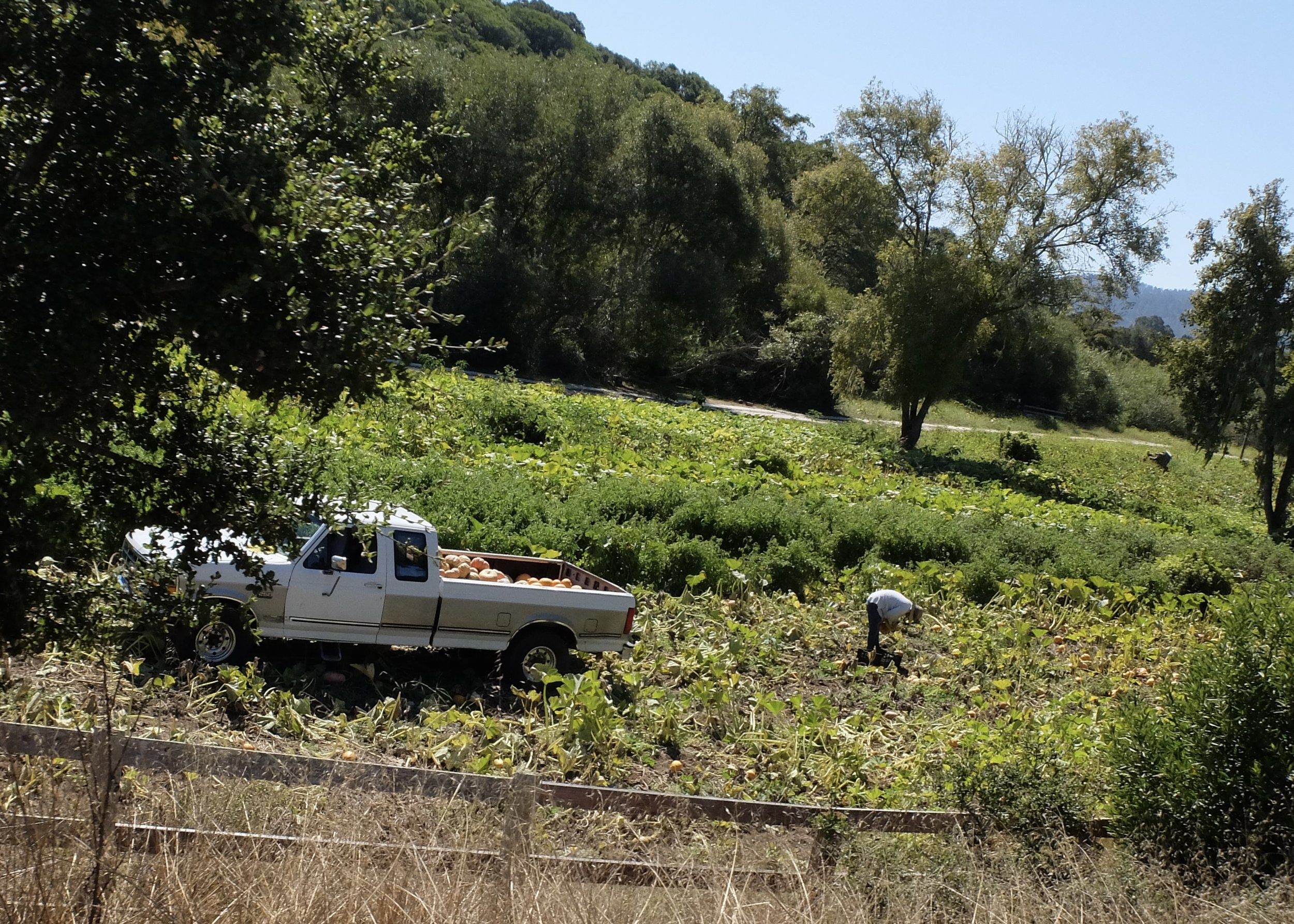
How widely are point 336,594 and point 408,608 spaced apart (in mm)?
653

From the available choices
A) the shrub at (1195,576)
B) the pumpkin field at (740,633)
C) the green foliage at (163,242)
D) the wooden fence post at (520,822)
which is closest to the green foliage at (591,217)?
the pumpkin field at (740,633)

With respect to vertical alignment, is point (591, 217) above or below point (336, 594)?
above

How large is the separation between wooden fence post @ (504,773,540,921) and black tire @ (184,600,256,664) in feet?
14.1

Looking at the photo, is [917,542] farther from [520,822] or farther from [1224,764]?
[520,822]

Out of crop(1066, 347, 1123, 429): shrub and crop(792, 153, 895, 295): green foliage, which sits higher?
crop(792, 153, 895, 295): green foliage

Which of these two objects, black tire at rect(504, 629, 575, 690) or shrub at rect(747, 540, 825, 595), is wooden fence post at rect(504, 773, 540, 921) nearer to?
black tire at rect(504, 629, 575, 690)

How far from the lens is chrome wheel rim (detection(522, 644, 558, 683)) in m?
9.73

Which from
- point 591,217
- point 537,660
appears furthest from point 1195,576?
point 591,217

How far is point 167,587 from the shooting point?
197 inches

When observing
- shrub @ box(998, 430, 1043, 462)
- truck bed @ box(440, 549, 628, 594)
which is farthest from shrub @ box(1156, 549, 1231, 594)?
shrub @ box(998, 430, 1043, 462)

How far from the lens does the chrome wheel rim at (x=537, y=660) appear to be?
31.9 feet

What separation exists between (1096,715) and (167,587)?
8.76m

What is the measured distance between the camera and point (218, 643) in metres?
8.87

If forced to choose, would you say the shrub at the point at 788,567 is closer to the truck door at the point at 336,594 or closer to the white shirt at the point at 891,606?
the white shirt at the point at 891,606
